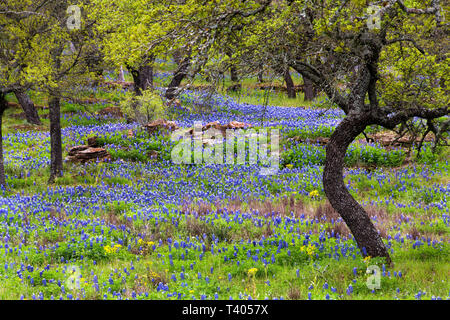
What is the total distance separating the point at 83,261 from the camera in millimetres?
7633

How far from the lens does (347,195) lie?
7.31 metres

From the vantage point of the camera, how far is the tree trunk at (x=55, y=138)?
45.2 ft

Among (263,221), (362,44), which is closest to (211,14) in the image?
(362,44)

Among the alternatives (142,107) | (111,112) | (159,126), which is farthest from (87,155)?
(111,112)

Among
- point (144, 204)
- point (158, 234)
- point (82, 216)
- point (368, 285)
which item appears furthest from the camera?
point (144, 204)

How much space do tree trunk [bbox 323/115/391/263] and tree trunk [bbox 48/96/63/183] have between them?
31.3 ft

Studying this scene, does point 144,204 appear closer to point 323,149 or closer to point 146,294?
point 146,294

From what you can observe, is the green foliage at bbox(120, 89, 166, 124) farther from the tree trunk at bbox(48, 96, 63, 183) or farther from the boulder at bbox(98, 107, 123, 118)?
the tree trunk at bbox(48, 96, 63, 183)

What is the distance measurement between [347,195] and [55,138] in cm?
995

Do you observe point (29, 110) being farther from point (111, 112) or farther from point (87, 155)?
point (87, 155)

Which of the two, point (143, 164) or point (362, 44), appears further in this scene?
point (143, 164)

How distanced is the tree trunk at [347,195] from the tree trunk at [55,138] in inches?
376

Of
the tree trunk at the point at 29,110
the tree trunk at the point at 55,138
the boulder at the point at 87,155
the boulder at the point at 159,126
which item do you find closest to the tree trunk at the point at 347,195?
the tree trunk at the point at 55,138

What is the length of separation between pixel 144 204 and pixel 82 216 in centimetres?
150
